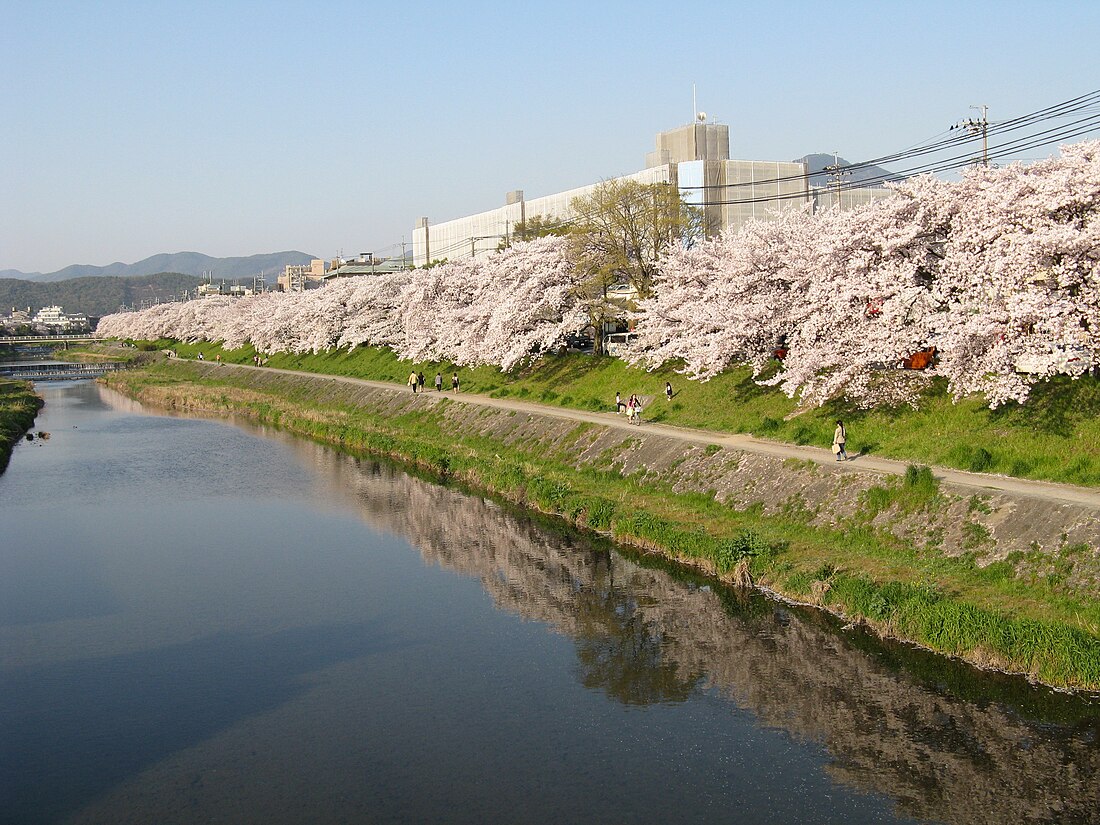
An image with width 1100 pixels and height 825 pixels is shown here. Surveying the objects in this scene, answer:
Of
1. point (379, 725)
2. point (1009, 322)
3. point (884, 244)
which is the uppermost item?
point (884, 244)

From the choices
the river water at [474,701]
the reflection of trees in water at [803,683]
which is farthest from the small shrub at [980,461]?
the reflection of trees in water at [803,683]

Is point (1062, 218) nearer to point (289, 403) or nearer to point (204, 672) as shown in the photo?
point (204, 672)

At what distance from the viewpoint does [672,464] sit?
34.4m

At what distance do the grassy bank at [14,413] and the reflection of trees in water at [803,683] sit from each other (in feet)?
113

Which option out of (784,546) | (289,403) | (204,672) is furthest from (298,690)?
(289,403)

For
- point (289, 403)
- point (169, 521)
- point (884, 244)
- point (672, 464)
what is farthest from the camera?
point (289, 403)

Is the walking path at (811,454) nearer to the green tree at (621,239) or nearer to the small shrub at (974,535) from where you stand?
A: the small shrub at (974,535)

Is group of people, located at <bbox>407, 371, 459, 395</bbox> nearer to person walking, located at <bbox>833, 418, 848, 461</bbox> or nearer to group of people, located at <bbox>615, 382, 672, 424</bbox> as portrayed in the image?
group of people, located at <bbox>615, 382, 672, 424</bbox>

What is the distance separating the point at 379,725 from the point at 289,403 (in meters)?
55.8

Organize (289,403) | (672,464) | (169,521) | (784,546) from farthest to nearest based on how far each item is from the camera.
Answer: (289,403) → (169,521) → (672,464) → (784,546)

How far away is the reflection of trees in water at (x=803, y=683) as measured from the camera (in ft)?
50.9

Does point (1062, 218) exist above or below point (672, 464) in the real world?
above

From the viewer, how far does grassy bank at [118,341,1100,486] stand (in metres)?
26.1

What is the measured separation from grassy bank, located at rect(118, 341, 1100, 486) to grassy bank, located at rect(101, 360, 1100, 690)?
3.16 metres
